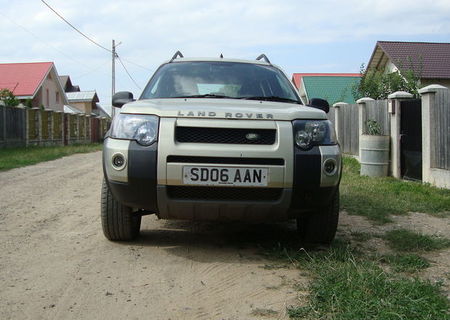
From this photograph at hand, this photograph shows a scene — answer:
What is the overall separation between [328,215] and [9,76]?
132ft

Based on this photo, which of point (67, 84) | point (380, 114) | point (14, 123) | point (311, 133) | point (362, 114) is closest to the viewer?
point (311, 133)

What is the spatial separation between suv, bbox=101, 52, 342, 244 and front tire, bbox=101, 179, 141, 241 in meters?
0.17

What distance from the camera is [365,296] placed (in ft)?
9.16

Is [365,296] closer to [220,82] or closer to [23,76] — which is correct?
[220,82]

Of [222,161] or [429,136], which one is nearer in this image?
[222,161]

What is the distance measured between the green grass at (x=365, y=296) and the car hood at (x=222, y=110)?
1105mm

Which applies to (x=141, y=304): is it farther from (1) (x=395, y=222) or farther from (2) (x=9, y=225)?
(1) (x=395, y=222)

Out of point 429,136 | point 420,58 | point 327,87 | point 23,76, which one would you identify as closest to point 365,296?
point 429,136

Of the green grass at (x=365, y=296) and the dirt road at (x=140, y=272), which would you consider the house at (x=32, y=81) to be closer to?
the dirt road at (x=140, y=272)

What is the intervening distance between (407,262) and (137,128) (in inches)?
87.4

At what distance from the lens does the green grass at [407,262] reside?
3544mm

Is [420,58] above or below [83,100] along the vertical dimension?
below

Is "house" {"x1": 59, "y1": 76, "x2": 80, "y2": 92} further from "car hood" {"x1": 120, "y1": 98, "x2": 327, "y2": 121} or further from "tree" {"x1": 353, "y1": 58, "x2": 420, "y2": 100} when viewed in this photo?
"car hood" {"x1": 120, "y1": 98, "x2": 327, "y2": 121}

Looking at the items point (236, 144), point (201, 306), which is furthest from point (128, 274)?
point (236, 144)
